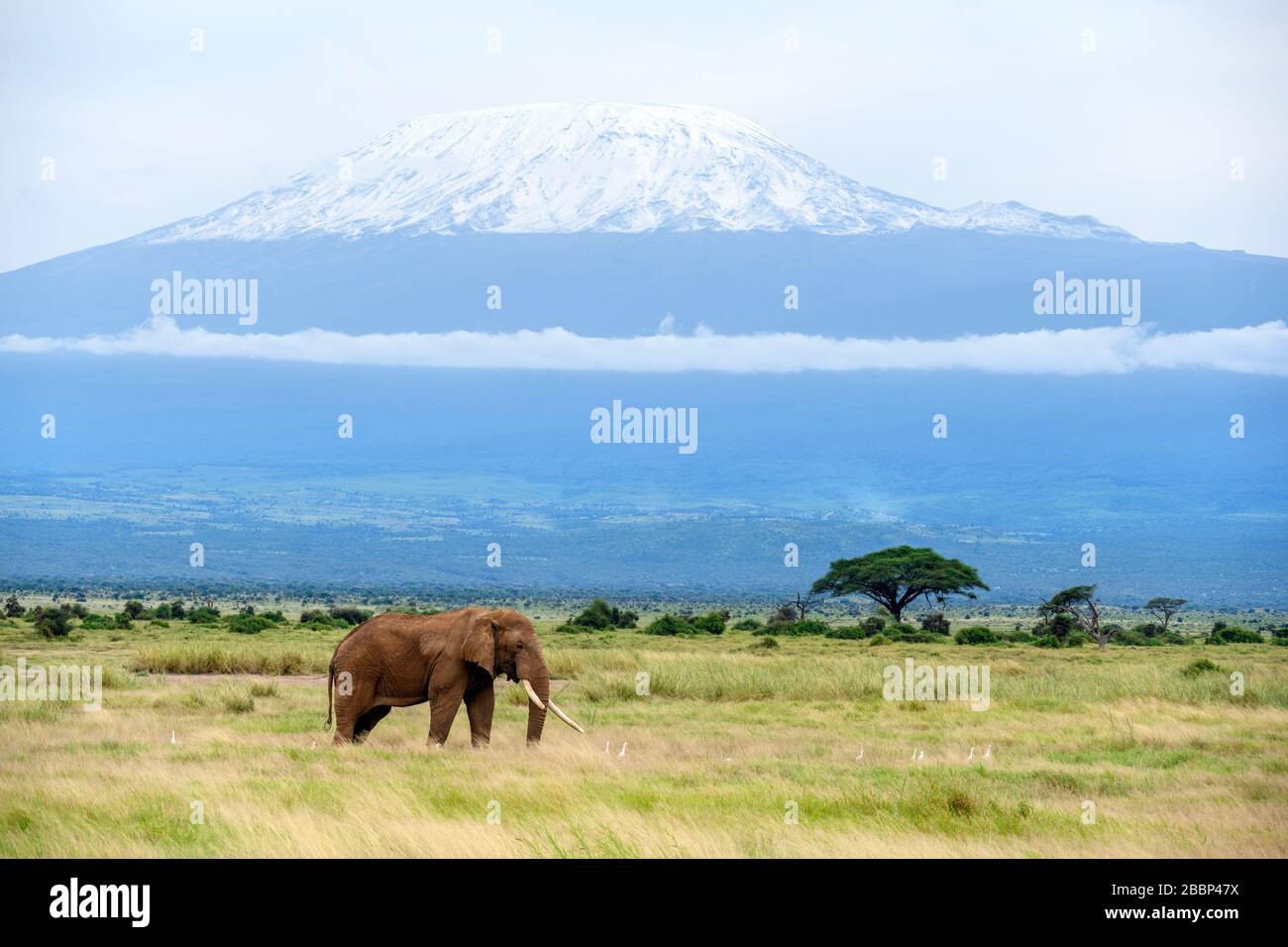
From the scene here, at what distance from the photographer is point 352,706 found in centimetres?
2142

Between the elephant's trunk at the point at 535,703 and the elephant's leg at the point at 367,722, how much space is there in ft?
6.26

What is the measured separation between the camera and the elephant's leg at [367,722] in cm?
2169

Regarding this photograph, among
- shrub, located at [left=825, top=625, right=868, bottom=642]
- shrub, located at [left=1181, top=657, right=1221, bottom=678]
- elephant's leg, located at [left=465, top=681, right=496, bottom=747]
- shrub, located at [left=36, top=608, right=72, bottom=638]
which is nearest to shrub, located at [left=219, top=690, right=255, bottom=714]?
elephant's leg, located at [left=465, top=681, right=496, bottom=747]

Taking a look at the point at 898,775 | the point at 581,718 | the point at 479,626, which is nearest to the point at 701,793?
the point at 898,775

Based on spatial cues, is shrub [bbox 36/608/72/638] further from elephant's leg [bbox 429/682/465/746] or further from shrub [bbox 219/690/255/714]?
elephant's leg [bbox 429/682/465/746]

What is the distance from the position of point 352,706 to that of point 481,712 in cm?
167

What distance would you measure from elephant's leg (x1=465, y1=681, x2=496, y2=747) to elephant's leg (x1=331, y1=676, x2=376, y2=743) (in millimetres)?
1271

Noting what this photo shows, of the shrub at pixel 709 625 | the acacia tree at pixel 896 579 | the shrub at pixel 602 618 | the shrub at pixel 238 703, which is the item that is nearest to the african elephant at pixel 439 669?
the shrub at pixel 238 703

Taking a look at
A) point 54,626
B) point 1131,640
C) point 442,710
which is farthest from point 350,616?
point 442,710

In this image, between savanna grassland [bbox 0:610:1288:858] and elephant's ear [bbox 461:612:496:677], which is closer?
savanna grassland [bbox 0:610:1288:858]

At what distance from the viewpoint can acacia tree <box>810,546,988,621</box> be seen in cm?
8181

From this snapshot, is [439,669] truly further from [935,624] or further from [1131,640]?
[935,624]
